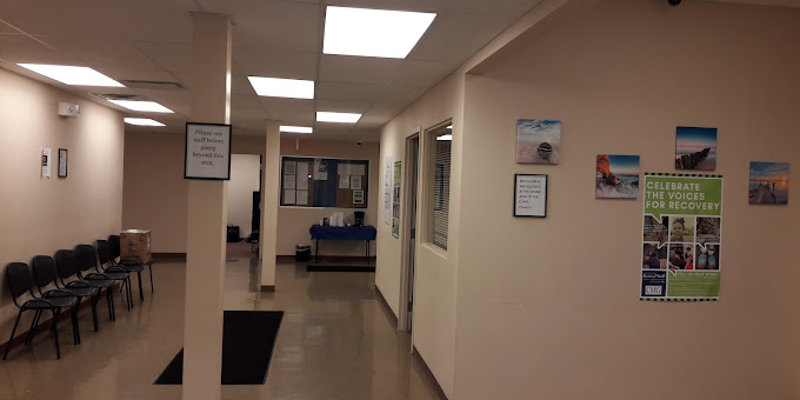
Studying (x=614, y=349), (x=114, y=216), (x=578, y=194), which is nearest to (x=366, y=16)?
(x=578, y=194)

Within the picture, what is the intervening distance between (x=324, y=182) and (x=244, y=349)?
7.22m

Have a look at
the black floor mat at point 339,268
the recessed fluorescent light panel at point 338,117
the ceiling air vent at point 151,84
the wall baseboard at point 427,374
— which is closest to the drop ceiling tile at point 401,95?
the recessed fluorescent light panel at point 338,117

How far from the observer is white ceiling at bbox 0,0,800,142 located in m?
3.20

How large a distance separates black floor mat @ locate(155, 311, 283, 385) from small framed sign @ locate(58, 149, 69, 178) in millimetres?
2576

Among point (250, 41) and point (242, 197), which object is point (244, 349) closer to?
point (250, 41)

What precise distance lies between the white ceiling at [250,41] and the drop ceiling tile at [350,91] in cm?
1

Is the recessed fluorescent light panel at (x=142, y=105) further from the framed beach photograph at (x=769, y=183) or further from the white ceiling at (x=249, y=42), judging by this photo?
the framed beach photograph at (x=769, y=183)

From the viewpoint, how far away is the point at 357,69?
188 inches

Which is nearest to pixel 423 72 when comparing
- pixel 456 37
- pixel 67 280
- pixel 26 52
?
pixel 456 37

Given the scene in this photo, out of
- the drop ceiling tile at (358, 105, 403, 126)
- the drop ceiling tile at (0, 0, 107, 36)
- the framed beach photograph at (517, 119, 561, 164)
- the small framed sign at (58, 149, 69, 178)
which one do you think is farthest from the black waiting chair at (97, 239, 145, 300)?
the framed beach photograph at (517, 119, 561, 164)

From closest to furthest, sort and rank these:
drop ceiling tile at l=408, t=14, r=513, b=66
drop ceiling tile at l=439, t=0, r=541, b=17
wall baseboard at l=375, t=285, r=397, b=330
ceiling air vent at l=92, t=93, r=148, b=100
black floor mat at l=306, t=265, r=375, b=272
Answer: drop ceiling tile at l=439, t=0, r=541, b=17 < drop ceiling tile at l=408, t=14, r=513, b=66 < ceiling air vent at l=92, t=93, r=148, b=100 < wall baseboard at l=375, t=285, r=397, b=330 < black floor mat at l=306, t=265, r=375, b=272

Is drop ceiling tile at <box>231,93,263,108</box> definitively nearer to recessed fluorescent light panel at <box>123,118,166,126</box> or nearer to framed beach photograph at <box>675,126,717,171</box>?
recessed fluorescent light panel at <box>123,118,166,126</box>

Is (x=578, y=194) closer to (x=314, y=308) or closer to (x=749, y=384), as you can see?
(x=749, y=384)

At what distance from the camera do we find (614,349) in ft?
13.7
